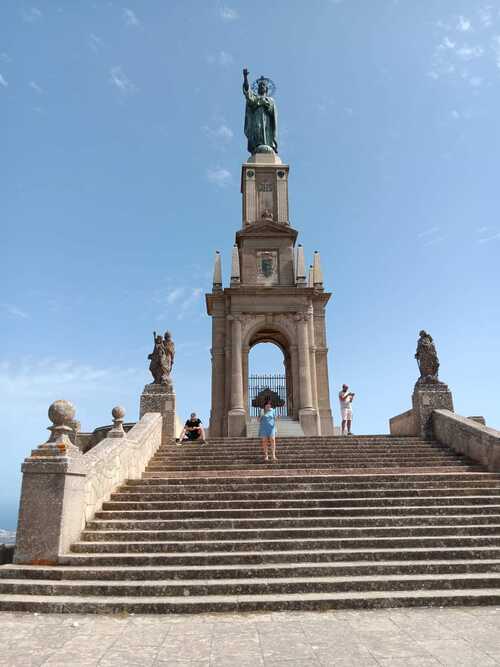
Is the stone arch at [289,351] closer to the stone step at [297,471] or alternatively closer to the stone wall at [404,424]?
the stone wall at [404,424]

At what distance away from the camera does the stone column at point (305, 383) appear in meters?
20.7

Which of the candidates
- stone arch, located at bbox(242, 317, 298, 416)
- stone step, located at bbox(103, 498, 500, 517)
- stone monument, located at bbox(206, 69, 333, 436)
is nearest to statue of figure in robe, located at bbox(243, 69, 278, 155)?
stone monument, located at bbox(206, 69, 333, 436)

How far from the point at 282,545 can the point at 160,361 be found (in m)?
8.54

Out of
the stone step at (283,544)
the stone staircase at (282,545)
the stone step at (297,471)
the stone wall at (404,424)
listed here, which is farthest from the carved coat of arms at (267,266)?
the stone step at (283,544)

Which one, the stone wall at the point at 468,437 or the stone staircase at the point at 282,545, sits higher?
the stone wall at the point at 468,437

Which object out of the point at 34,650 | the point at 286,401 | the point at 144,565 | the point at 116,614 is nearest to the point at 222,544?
the point at 144,565

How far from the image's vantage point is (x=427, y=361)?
1482 centimetres

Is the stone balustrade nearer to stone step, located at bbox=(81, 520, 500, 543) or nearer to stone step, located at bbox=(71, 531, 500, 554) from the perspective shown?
stone step, located at bbox=(71, 531, 500, 554)

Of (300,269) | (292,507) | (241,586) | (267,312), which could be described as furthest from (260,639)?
(300,269)

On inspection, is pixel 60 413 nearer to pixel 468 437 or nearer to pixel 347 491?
pixel 347 491

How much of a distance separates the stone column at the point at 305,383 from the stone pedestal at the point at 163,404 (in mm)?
7874

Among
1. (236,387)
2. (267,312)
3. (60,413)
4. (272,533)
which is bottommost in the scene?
Result: (272,533)

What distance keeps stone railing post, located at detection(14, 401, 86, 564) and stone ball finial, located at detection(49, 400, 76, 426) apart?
0.25 metres

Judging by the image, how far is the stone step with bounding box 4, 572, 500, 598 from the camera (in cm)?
591
